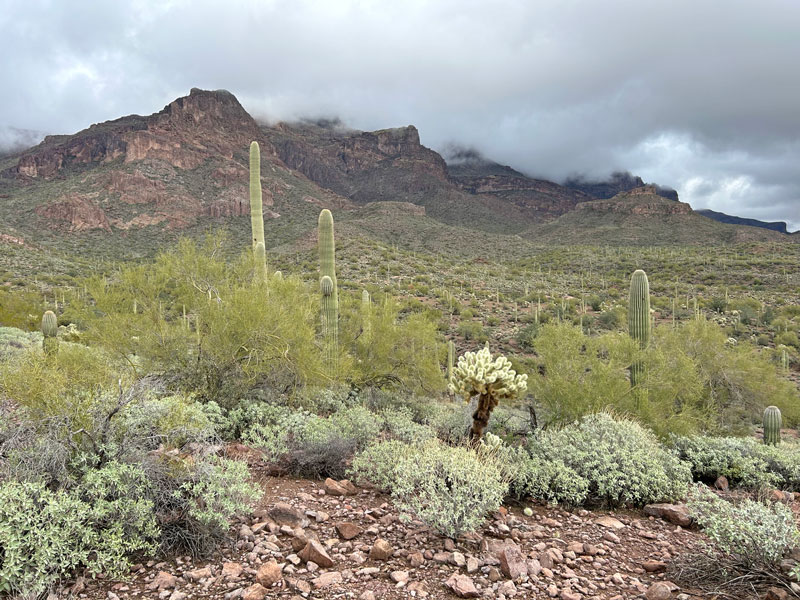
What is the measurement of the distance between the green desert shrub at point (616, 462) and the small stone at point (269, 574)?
10.6ft

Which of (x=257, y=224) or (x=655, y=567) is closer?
(x=655, y=567)

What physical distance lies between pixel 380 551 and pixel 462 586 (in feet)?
2.31

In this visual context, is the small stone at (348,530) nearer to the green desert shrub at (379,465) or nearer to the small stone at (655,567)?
the green desert shrub at (379,465)

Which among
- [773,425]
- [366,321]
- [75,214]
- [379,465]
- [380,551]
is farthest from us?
[75,214]

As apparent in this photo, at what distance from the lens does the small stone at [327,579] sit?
308 cm

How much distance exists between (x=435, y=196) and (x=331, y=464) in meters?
99.9

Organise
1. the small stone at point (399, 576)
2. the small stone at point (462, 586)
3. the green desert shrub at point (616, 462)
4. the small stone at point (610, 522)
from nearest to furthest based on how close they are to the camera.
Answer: the small stone at point (462, 586) → the small stone at point (399, 576) → the small stone at point (610, 522) → the green desert shrub at point (616, 462)

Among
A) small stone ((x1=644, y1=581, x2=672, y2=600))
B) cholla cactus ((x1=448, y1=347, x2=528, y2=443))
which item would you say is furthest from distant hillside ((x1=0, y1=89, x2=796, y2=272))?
small stone ((x1=644, y1=581, x2=672, y2=600))

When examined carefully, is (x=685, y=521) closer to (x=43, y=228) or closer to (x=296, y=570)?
(x=296, y=570)

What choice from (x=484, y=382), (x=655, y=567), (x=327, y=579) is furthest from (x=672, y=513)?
(x=327, y=579)

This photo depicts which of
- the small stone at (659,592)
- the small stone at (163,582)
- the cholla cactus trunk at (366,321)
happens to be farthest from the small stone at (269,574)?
the cholla cactus trunk at (366,321)

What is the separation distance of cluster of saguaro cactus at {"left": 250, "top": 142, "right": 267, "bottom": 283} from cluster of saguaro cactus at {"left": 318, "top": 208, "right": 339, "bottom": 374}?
4.76 ft

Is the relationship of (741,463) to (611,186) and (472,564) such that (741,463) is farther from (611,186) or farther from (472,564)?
(611,186)

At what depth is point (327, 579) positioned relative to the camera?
3129 mm
